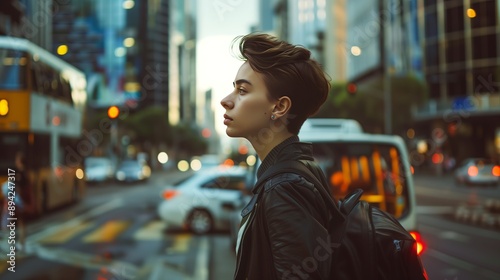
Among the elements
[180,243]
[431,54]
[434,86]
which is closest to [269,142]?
[180,243]

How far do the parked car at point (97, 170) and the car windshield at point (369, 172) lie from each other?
32.0 metres

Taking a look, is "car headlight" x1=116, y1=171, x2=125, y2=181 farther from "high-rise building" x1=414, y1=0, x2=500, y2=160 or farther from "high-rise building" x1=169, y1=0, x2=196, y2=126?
"high-rise building" x1=169, y1=0, x2=196, y2=126

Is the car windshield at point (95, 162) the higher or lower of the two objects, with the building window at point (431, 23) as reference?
lower

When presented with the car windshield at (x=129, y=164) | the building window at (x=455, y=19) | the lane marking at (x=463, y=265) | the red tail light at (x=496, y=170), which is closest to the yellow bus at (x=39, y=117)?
the lane marking at (x=463, y=265)

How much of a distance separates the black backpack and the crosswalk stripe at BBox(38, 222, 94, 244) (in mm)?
11480

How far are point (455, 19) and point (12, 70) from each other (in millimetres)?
44548

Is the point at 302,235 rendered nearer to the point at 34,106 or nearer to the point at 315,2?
the point at 34,106

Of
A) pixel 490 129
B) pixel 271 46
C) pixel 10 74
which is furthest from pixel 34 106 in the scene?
pixel 490 129

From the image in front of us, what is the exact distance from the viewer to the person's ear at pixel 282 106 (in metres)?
1.87

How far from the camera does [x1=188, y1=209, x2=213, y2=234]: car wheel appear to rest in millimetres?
13562

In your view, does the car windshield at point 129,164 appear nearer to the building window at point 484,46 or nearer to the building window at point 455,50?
the building window at point 455,50

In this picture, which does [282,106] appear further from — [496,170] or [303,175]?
[496,170]

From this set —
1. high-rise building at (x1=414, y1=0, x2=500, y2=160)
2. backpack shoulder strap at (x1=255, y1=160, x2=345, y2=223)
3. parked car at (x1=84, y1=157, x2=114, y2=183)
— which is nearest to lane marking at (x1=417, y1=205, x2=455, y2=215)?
backpack shoulder strap at (x1=255, y1=160, x2=345, y2=223)

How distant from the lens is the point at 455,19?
51312 mm
